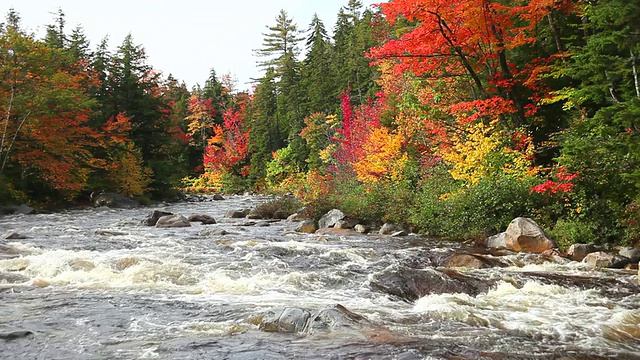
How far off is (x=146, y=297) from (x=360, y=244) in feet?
22.3

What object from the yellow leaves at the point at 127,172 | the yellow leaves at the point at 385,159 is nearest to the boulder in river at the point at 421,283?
the yellow leaves at the point at 385,159

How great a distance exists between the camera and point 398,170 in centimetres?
1861

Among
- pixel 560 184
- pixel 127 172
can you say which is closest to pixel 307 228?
pixel 560 184

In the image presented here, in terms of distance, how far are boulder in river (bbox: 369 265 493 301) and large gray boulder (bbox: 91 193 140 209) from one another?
22480mm

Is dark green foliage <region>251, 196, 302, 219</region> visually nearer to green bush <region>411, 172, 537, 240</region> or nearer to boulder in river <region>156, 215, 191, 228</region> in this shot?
boulder in river <region>156, 215, 191, 228</region>

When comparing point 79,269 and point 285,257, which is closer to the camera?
point 79,269

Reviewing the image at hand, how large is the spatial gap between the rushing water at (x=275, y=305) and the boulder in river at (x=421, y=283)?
223mm

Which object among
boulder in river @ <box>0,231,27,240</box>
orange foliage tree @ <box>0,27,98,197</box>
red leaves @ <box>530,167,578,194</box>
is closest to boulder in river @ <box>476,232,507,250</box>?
red leaves @ <box>530,167,578,194</box>

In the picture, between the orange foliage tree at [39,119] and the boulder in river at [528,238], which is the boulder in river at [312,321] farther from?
the orange foliage tree at [39,119]

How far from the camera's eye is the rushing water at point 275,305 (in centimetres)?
496

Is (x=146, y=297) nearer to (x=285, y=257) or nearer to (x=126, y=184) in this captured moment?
(x=285, y=257)

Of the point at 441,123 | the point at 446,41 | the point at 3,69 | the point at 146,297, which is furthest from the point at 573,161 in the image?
the point at 3,69

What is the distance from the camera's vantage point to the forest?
37.1ft

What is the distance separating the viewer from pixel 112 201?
27031 mm
